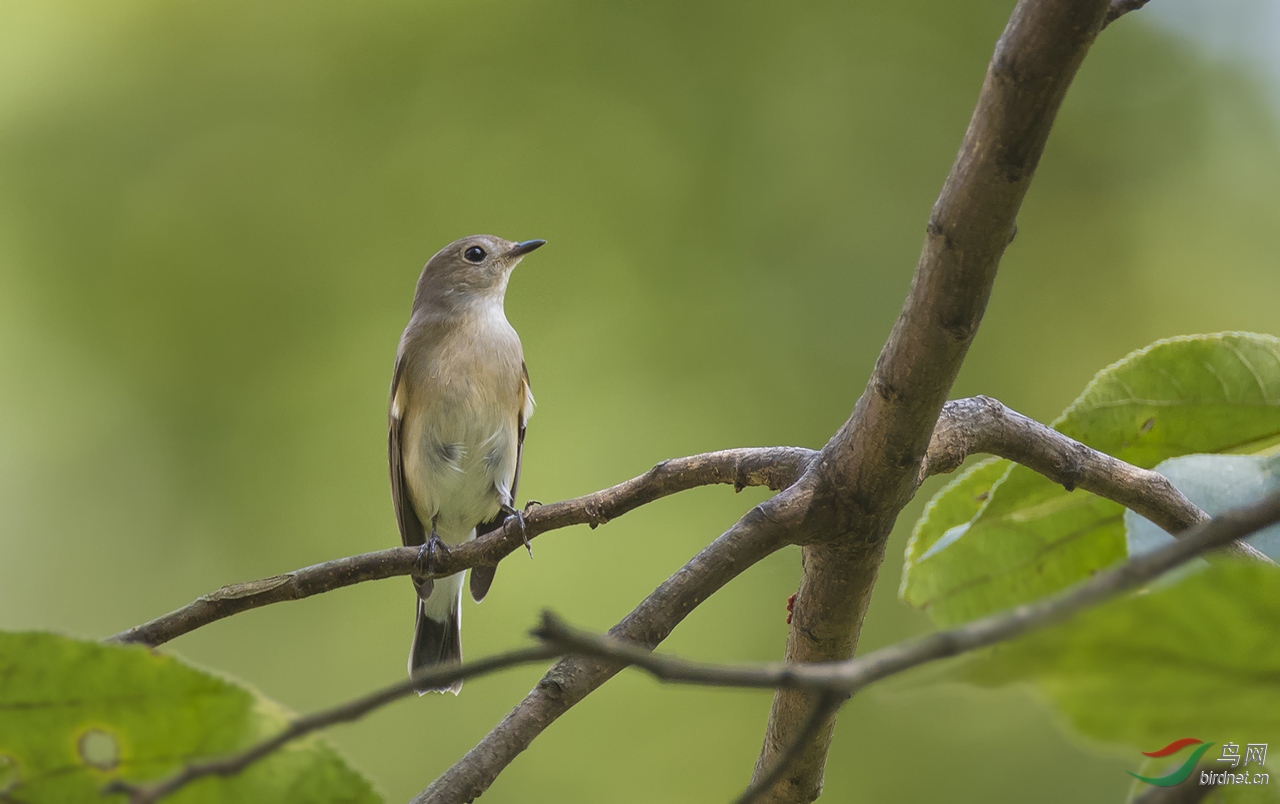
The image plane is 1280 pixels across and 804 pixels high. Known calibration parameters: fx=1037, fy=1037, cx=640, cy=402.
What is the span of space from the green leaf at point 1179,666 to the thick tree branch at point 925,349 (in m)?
0.51

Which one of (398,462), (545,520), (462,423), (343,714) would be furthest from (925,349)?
(398,462)

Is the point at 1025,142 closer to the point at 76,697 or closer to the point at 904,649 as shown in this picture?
the point at 904,649

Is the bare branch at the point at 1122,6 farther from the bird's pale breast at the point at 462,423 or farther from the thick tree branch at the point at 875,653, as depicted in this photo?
the bird's pale breast at the point at 462,423

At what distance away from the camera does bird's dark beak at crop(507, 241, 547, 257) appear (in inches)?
195

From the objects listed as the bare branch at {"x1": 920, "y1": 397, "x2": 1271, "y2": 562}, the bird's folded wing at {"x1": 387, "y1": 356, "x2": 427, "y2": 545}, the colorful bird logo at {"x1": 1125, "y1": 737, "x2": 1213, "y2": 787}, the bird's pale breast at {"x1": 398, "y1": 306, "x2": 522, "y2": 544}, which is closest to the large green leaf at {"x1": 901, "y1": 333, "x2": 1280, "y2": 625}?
the bare branch at {"x1": 920, "y1": 397, "x2": 1271, "y2": 562}

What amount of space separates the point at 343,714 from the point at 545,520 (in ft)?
4.24

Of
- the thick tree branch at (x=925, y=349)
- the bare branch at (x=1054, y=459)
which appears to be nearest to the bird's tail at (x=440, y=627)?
the thick tree branch at (x=925, y=349)

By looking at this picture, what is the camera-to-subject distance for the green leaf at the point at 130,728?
64 centimetres

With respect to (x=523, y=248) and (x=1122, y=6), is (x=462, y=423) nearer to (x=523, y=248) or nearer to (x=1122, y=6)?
(x=523, y=248)

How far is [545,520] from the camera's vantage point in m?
1.84

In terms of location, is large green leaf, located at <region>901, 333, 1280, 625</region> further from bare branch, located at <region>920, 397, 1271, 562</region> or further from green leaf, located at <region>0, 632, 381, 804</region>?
green leaf, located at <region>0, 632, 381, 804</region>

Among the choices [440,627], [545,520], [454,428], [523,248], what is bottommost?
[440,627]

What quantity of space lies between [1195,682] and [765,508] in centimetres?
82

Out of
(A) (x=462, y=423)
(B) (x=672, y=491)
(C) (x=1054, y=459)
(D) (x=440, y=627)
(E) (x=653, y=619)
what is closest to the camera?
(E) (x=653, y=619)
